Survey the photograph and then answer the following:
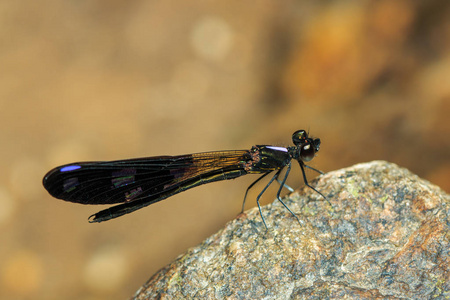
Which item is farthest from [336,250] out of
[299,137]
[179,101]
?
[179,101]

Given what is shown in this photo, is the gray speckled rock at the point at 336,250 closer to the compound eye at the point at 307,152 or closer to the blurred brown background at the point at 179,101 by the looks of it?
the compound eye at the point at 307,152

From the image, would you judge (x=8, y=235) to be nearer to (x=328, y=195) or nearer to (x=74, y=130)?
(x=74, y=130)

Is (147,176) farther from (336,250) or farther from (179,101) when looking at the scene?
(179,101)

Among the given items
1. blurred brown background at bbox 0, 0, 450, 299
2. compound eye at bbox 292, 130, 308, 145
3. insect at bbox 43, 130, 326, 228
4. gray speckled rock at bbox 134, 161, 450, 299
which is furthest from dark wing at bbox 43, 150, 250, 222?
blurred brown background at bbox 0, 0, 450, 299

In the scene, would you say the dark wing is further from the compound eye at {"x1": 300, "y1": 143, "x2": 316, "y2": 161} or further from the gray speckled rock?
the gray speckled rock

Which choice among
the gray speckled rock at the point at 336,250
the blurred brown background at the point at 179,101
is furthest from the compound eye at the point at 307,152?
the blurred brown background at the point at 179,101

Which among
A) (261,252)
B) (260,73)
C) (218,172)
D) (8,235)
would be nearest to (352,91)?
(260,73)
